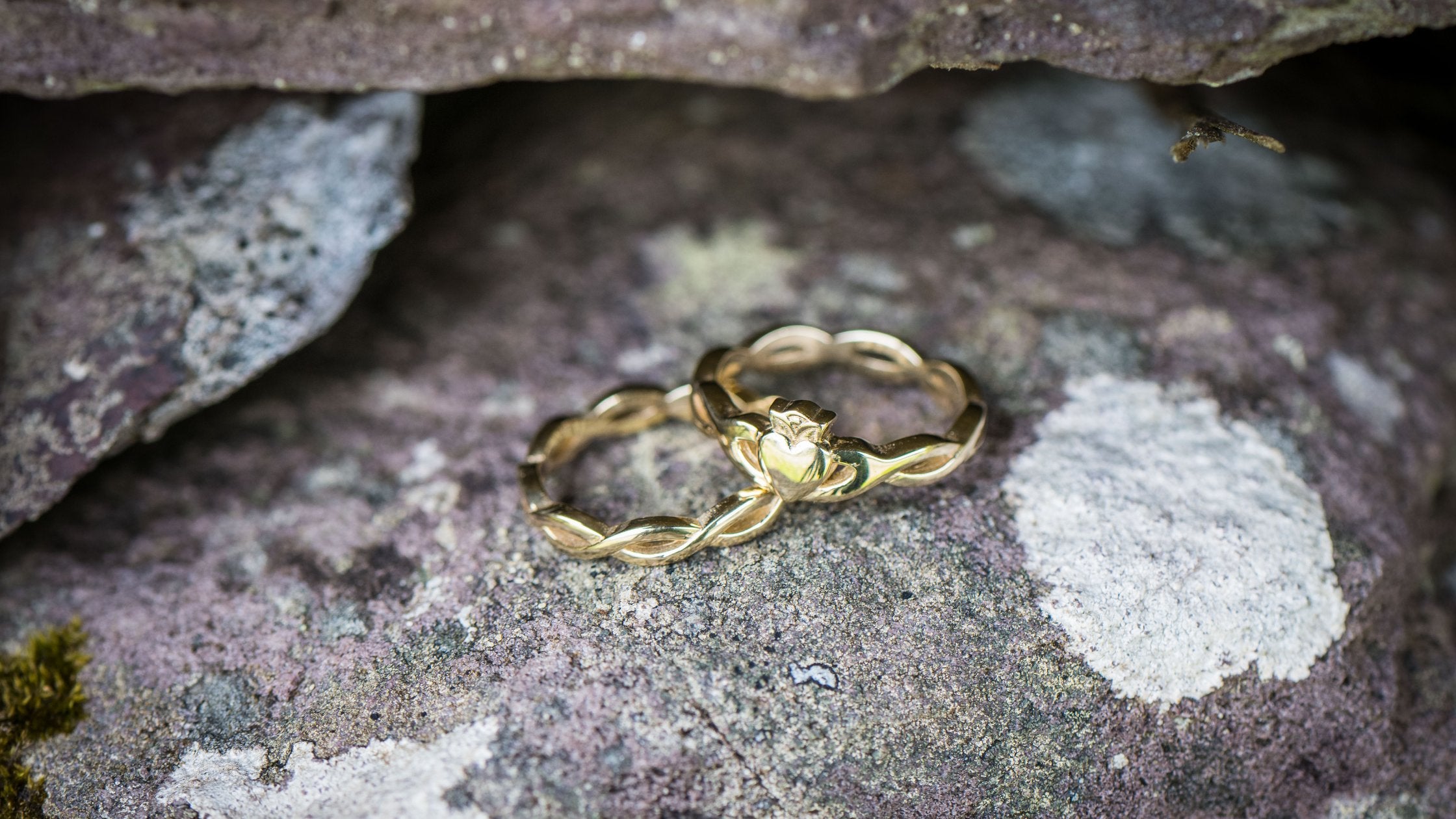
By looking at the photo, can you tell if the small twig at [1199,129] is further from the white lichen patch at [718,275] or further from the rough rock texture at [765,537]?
the white lichen patch at [718,275]

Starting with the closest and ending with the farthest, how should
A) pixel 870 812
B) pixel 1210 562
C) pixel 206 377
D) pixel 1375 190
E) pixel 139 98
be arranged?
pixel 870 812
pixel 1210 562
pixel 206 377
pixel 139 98
pixel 1375 190

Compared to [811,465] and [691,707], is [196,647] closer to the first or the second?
[691,707]

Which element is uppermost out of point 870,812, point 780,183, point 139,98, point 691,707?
point 139,98

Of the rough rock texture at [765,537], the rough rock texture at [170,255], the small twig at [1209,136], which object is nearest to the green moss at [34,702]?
the rough rock texture at [765,537]

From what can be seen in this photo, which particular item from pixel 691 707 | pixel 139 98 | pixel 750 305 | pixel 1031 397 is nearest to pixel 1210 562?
pixel 1031 397

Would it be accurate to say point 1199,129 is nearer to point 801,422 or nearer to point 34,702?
point 801,422

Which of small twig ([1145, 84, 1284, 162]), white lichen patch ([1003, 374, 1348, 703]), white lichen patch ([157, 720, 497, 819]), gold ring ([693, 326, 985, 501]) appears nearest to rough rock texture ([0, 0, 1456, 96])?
small twig ([1145, 84, 1284, 162])
